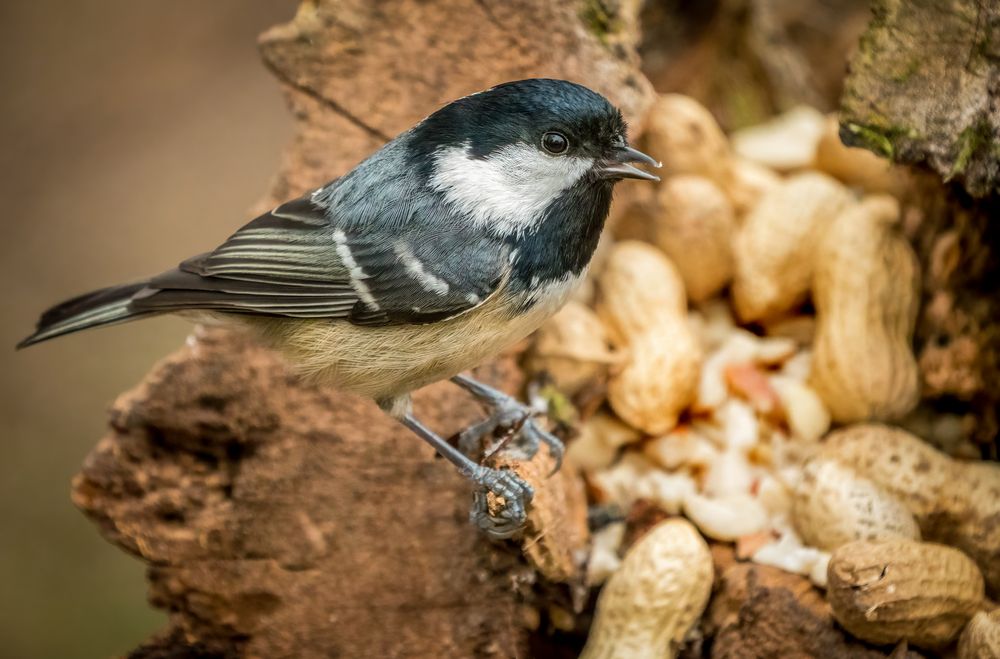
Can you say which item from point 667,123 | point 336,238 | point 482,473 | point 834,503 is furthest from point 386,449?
point 667,123

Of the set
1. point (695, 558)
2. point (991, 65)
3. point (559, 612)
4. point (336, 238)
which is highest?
point (991, 65)

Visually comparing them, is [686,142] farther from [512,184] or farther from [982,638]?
[982,638]

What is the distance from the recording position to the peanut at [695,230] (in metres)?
1.85

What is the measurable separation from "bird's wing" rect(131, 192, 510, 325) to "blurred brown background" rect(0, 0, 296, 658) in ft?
4.42

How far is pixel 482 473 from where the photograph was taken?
1.37 meters

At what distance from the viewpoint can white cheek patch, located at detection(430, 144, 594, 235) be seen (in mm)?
1306

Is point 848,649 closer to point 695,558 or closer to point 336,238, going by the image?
point 695,558

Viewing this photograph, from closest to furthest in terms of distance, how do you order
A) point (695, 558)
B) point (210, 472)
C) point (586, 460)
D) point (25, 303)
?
1. point (695, 558)
2. point (210, 472)
3. point (586, 460)
4. point (25, 303)

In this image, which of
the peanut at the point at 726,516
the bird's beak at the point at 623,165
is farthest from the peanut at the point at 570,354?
the bird's beak at the point at 623,165

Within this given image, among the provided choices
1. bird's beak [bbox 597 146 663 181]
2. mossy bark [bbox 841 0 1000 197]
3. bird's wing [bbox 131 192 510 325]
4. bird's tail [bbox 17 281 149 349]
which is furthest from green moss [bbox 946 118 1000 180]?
bird's tail [bbox 17 281 149 349]

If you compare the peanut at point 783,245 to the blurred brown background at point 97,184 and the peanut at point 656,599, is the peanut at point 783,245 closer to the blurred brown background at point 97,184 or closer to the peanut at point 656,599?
the peanut at point 656,599

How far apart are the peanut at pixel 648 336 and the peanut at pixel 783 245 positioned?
133 mm

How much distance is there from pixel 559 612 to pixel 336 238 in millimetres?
672

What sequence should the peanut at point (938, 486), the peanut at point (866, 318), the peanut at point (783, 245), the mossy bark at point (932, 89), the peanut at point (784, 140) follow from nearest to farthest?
the mossy bark at point (932, 89) → the peanut at point (938, 486) → the peanut at point (866, 318) → the peanut at point (783, 245) → the peanut at point (784, 140)
